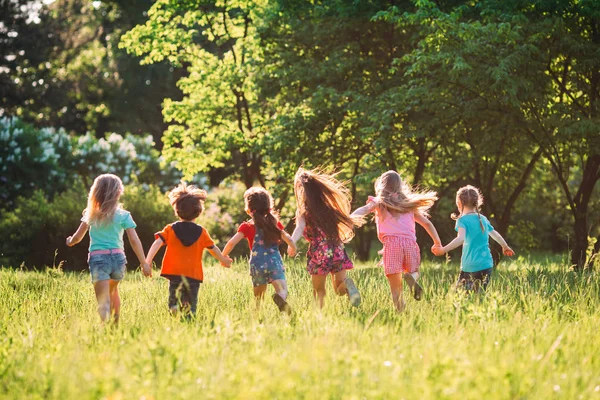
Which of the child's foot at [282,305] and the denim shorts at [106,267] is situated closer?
the child's foot at [282,305]

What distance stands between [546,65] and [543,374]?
974 cm

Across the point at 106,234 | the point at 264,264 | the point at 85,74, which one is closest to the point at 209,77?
the point at 106,234

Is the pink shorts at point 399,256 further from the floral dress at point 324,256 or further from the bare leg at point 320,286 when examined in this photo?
the bare leg at point 320,286

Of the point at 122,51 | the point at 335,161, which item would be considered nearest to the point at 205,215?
the point at 335,161

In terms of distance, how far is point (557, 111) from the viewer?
12.7 meters

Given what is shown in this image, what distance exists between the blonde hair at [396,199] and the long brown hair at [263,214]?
136cm

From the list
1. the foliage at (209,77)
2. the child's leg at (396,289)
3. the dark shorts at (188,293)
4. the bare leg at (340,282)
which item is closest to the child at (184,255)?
the dark shorts at (188,293)

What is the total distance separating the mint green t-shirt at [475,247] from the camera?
27.5ft

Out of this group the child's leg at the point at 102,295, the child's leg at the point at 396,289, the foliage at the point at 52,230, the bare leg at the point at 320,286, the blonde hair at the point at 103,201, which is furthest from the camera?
the foliage at the point at 52,230

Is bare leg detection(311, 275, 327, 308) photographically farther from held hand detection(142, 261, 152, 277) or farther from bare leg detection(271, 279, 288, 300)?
held hand detection(142, 261, 152, 277)

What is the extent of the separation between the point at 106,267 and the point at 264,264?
1.53 metres

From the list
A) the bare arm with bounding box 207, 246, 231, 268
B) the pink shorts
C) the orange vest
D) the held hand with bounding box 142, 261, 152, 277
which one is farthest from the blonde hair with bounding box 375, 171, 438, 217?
the held hand with bounding box 142, 261, 152, 277

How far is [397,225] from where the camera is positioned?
7.98 meters

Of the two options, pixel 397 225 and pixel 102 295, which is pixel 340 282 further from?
pixel 102 295
